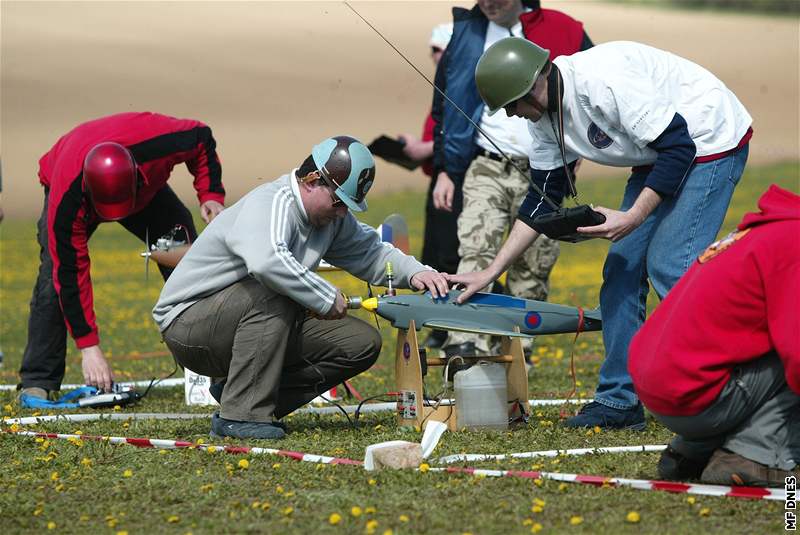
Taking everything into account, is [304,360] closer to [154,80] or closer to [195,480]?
[195,480]

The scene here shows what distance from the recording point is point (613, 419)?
21.4 feet

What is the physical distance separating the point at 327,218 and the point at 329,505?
199 centimetres

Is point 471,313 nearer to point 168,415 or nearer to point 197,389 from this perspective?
point 168,415

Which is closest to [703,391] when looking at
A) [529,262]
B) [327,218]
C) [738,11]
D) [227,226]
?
[327,218]

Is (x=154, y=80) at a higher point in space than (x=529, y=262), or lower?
lower

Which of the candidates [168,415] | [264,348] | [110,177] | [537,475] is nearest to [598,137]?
[537,475]

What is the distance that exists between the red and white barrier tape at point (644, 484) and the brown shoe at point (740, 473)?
42 millimetres

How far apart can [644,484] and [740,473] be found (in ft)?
1.29

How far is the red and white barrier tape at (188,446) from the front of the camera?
5708 mm

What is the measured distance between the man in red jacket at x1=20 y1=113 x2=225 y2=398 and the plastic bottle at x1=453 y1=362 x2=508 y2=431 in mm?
2546

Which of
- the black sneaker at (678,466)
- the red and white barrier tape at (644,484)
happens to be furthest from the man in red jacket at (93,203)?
the black sneaker at (678,466)

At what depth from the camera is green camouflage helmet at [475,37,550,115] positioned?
233 inches

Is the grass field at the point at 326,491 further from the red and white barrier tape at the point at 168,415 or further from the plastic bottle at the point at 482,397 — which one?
the red and white barrier tape at the point at 168,415

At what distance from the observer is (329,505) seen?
192 inches
